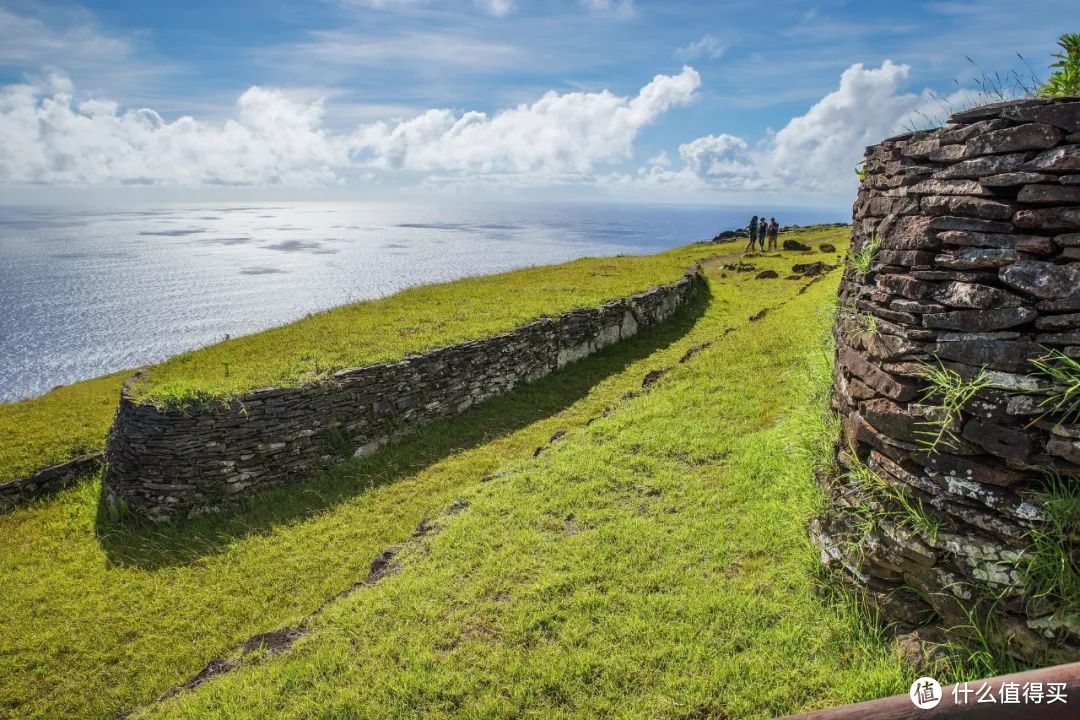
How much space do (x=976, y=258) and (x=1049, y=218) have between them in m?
0.57

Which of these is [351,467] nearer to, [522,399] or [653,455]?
[522,399]

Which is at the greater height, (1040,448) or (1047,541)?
Result: (1040,448)

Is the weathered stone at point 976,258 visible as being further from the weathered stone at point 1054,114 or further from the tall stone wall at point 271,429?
the tall stone wall at point 271,429

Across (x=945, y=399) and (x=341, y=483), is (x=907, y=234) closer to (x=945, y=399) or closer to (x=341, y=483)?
(x=945, y=399)

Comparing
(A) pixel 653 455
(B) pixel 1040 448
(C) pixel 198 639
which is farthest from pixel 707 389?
(C) pixel 198 639

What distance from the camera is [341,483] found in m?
13.6

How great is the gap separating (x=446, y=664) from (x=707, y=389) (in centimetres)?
870

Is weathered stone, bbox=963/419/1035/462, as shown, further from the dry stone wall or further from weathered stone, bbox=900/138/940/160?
the dry stone wall

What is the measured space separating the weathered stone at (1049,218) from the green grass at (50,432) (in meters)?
20.5

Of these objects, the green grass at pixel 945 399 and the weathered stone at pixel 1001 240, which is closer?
the weathered stone at pixel 1001 240

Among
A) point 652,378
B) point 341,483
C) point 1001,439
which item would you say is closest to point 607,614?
point 1001,439

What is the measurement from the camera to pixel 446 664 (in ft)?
22.7

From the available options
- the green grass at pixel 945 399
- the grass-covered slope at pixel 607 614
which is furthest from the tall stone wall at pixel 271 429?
the green grass at pixel 945 399

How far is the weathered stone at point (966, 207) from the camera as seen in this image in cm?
514
